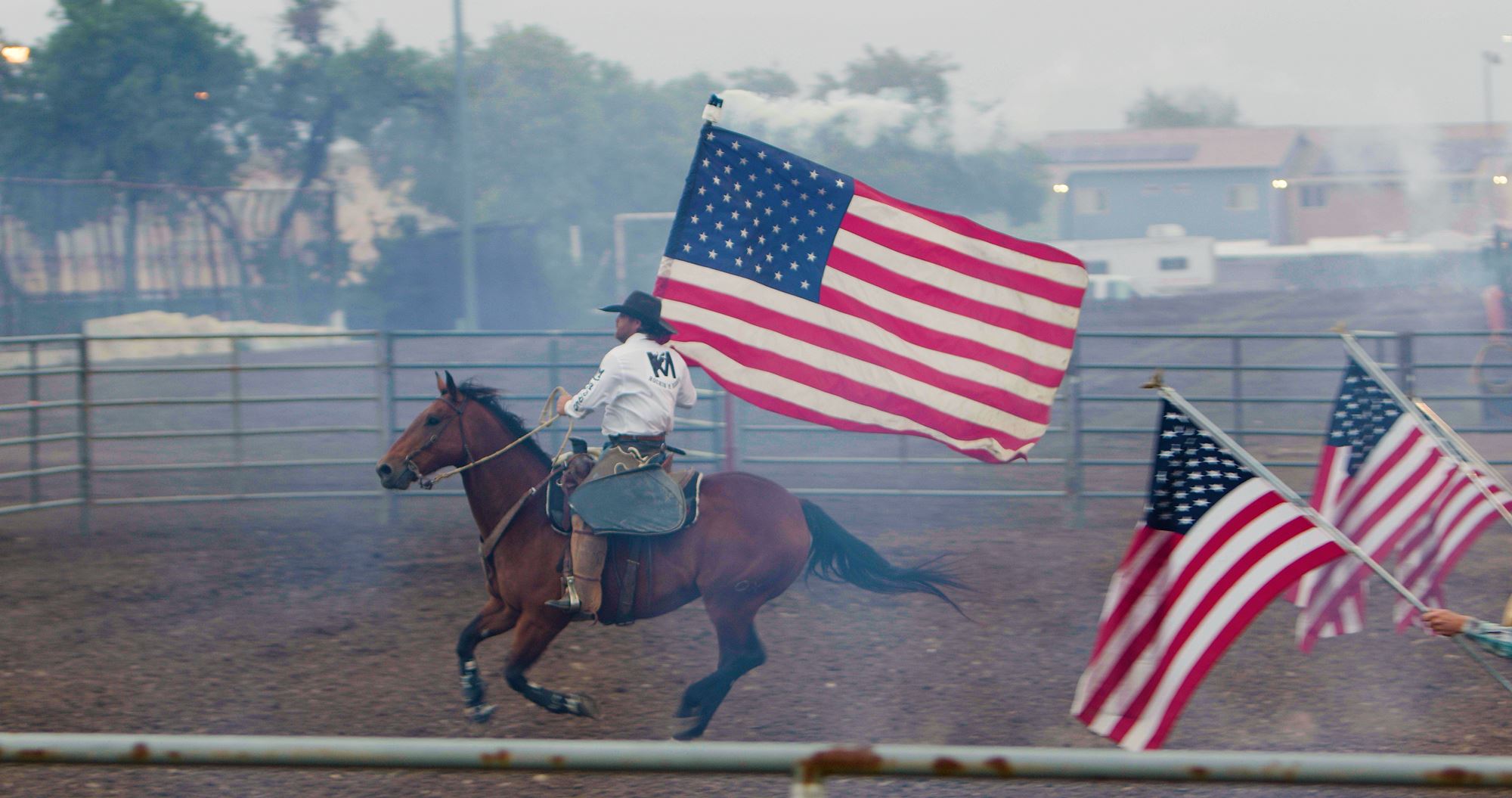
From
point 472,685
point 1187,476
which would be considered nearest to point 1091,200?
point 472,685

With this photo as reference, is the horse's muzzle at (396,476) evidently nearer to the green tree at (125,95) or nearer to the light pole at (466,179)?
the light pole at (466,179)

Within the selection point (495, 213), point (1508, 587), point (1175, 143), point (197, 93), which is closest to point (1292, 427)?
point (1508, 587)

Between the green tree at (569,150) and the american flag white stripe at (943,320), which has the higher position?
the green tree at (569,150)

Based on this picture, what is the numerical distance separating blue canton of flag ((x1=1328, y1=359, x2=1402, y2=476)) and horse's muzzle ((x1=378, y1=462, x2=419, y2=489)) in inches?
165

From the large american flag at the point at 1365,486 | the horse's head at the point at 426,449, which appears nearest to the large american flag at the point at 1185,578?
the large american flag at the point at 1365,486

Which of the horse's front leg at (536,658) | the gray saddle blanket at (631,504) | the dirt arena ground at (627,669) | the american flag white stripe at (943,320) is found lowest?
the dirt arena ground at (627,669)

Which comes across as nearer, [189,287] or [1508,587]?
[1508,587]

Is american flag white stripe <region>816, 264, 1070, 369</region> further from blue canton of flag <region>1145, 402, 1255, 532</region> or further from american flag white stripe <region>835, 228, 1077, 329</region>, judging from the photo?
blue canton of flag <region>1145, 402, 1255, 532</region>

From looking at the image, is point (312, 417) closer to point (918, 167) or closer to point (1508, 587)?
point (1508, 587)

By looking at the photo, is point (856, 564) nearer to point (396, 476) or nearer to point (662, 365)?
point (662, 365)

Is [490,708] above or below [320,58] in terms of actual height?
below

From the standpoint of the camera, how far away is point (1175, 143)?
61.4m

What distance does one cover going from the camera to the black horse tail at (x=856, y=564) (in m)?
6.90

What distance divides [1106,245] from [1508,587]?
128 ft
